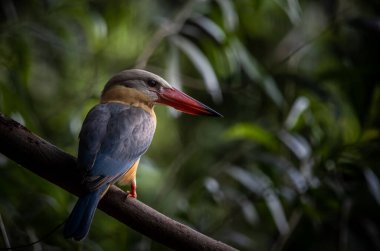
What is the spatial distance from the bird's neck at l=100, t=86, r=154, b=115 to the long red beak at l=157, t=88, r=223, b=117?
0.32 ft

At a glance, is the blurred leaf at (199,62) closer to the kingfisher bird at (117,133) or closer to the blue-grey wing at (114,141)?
the kingfisher bird at (117,133)

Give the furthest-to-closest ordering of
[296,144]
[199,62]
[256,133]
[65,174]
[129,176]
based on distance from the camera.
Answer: [199,62], [296,144], [256,133], [129,176], [65,174]

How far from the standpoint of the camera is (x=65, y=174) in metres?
2.11

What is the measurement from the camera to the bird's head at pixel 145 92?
2990 millimetres

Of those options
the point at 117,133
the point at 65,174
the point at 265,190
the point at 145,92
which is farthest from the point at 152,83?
the point at 65,174

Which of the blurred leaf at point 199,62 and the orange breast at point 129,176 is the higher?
the blurred leaf at point 199,62

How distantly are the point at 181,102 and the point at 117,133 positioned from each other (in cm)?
54

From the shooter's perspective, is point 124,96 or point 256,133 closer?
point 124,96

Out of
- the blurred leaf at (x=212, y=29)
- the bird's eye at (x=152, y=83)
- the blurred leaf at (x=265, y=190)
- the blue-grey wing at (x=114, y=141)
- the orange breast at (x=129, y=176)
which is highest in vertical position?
the blurred leaf at (x=212, y=29)

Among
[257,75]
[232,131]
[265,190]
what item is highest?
[257,75]

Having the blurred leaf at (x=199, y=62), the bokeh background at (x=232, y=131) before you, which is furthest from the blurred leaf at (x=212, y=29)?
the blurred leaf at (x=199, y=62)

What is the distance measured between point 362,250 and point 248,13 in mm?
1991

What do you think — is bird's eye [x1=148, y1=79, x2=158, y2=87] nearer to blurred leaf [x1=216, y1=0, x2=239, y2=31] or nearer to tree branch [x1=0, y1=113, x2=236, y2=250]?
blurred leaf [x1=216, y1=0, x2=239, y2=31]

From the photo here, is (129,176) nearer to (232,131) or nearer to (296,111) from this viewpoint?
(232,131)
